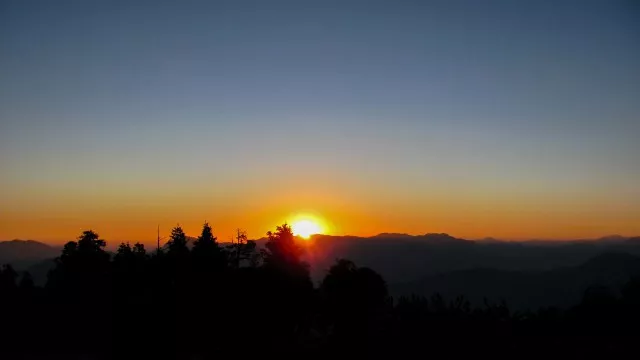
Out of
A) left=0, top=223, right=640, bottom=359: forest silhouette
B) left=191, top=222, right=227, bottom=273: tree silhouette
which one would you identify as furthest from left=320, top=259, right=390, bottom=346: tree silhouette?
left=191, top=222, right=227, bottom=273: tree silhouette

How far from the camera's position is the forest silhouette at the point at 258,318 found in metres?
38.3

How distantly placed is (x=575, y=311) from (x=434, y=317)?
52.8 ft

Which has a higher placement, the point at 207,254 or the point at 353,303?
the point at 207,254

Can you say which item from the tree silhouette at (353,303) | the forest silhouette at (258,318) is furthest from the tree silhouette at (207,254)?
the tree silhouette at (353,303)

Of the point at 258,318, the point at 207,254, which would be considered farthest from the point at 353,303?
the point at 207,254

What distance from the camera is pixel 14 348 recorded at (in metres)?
46.3

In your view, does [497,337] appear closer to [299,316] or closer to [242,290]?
[299,316]

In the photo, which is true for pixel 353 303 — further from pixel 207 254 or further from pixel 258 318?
pixel 207 254

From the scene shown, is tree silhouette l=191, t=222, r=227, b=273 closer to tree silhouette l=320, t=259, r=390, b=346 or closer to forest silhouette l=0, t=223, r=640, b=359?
forest silhouette l=0, t=223, r=640, b=359

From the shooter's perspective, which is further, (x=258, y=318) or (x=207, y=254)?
(x=207, y=254)

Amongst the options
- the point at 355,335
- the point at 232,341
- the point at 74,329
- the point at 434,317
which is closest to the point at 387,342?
the point at 355,335

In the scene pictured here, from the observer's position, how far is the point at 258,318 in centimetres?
4119

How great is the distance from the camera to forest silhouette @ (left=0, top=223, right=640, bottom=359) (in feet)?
126

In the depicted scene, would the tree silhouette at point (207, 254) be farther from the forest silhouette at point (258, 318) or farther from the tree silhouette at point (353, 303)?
the tree silhouette at point (353, 303)
